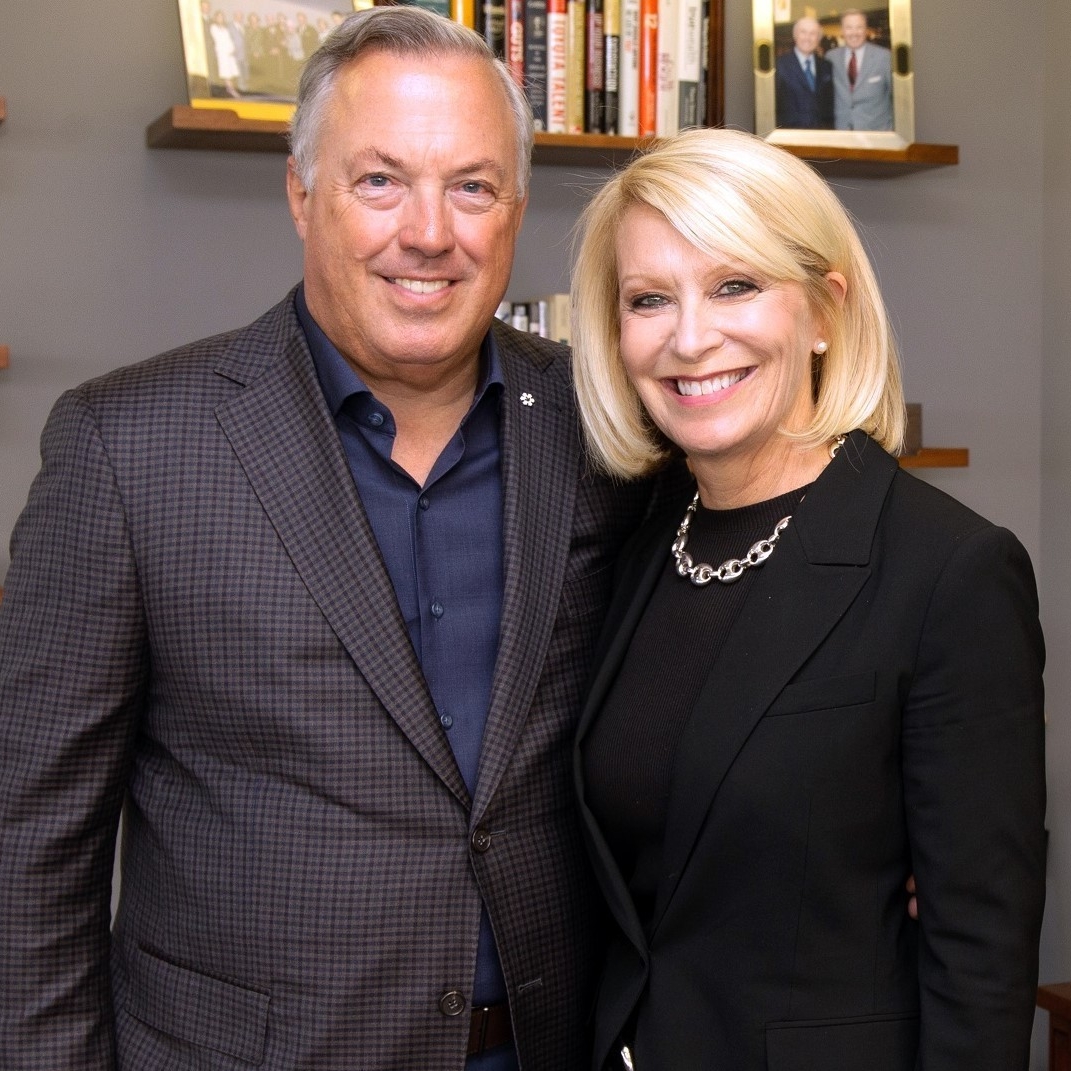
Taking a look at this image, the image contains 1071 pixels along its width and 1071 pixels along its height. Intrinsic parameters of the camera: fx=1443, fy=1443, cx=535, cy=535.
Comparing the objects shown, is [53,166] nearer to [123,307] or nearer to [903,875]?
[123,307]

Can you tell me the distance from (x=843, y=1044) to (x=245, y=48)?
2.08m

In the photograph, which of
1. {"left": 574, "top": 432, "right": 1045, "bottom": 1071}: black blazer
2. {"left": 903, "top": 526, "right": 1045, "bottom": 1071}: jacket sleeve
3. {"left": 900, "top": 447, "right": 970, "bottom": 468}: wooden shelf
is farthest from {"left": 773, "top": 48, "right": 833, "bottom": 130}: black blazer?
{"left": 903, "top": 526, "right": 1045, "bottom": 1071}: jacket sleeve

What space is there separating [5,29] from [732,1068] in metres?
2.29

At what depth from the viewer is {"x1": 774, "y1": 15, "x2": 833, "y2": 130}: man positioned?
3.07 metres

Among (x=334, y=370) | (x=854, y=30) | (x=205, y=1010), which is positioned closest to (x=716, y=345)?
(x=334, y=370)

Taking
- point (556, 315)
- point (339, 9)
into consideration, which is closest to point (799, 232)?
point (556, 315)

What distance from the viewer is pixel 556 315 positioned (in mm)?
2889

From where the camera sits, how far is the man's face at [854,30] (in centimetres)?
308

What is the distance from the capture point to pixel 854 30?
3088 millimetres

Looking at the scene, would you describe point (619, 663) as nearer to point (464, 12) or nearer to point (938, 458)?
point (464, 12)

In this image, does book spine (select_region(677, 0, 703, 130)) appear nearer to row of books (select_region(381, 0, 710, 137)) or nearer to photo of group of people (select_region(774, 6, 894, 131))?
row of books (select_region(381, 0, 710, 137))

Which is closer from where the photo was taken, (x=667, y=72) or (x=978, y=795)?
(x=978, y=795)

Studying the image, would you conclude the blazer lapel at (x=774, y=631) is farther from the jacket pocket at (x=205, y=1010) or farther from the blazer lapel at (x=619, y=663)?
the jacket pocket at (x=205, y=1010)

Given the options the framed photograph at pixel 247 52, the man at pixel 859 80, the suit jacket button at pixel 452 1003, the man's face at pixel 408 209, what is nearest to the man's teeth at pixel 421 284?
the man's face at pixel 408 209
